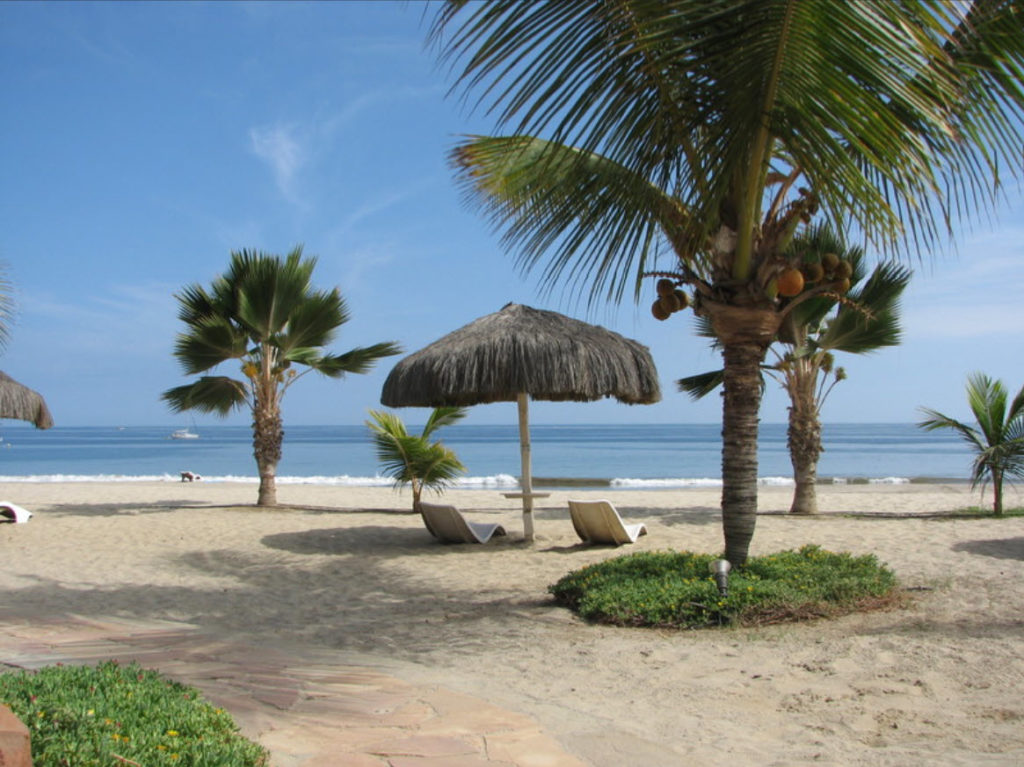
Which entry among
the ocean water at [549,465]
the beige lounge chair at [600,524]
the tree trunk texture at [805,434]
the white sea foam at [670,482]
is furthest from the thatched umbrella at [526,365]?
the white sea foam at [670,482]

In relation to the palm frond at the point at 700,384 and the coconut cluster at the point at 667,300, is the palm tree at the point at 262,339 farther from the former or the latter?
the coconut cluster at the point at 667,300

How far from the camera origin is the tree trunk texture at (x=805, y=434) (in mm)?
12375

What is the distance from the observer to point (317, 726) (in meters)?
3.35

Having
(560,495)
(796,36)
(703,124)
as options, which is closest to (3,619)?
(703,124)

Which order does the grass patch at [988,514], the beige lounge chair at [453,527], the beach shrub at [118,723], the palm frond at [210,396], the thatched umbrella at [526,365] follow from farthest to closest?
1. the palm frond at [210,396]
2. the grass patch at [988,514]
3. the beige lounge chair at [453,527]
4. the thatched umbrella at [526,365]
5. the beach shrub at [118,723]

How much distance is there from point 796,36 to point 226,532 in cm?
941

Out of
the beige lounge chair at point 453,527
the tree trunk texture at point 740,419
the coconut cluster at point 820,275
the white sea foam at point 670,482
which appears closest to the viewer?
the coconut cluster at point 820,275

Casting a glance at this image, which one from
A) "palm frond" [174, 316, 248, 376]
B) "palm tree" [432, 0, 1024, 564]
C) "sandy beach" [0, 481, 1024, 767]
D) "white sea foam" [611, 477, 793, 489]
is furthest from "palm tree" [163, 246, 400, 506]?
"white sea foam" [611, 477, 793, 489]

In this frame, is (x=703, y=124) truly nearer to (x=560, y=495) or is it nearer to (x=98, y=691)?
(x=98, y=691)

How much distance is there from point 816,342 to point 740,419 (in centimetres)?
713

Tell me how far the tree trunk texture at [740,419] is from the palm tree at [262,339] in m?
9.00

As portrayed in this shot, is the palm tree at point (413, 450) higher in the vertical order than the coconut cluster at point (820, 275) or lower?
lower

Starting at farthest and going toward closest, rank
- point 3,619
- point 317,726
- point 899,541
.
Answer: point 899,541 < point 3,619 < point 317,726

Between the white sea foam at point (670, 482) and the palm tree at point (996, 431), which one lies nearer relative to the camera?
the palm tree at point (996, 431)
